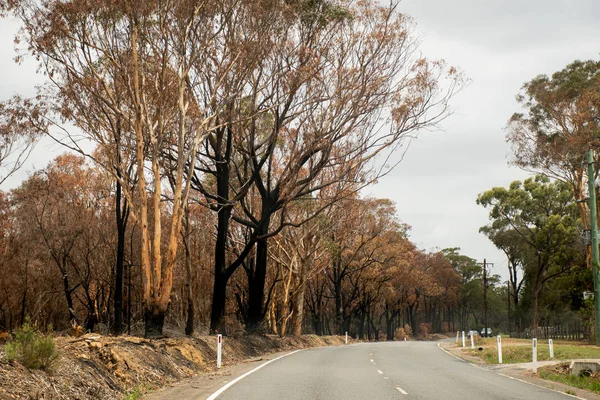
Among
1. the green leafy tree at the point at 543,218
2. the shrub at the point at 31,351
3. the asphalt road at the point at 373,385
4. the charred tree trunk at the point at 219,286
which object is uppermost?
the green leafy tree at the point at 543,218

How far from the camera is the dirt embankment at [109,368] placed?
9648 mm

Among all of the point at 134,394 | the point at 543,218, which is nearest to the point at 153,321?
the point at 134,394

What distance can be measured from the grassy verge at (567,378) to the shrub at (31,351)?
12.2 metres

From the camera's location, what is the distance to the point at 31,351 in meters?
10.3

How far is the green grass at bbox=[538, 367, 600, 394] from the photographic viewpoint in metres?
15.9

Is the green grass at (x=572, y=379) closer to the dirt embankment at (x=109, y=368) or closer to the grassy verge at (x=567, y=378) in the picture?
the grassy verge at (x=567, y=378)

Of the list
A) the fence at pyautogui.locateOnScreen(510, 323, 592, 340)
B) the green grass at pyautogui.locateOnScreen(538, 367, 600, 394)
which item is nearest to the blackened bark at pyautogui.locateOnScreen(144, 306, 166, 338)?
the green grass at pyautogui.locateOnScreen(538, 367, 600, 394)

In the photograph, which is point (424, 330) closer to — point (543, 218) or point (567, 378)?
point (543, 218)

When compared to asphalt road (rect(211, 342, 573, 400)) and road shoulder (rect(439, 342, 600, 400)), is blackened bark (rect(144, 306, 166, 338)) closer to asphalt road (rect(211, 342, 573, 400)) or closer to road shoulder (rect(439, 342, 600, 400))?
asphalt road (rect(211, 342, 573, 400))

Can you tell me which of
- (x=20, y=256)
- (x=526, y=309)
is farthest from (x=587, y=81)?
(x=20, y=256)

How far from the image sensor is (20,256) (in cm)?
4569

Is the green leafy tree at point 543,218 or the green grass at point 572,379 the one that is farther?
the green leafy tree at point 543,218

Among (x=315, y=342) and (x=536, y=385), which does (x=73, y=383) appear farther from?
(x=315, y=342)

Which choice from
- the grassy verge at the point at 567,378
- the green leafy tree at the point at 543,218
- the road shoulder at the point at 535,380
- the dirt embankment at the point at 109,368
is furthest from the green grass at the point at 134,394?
the green leafy tree at the point at 543,218
